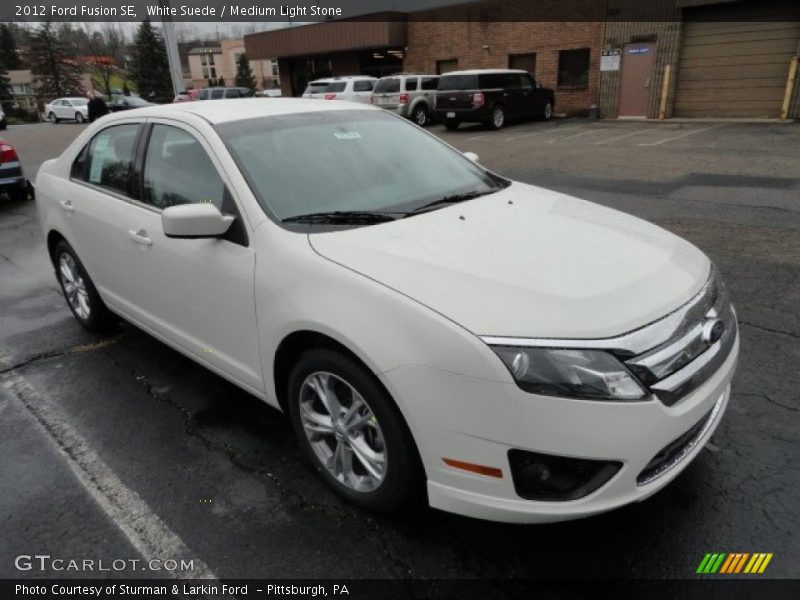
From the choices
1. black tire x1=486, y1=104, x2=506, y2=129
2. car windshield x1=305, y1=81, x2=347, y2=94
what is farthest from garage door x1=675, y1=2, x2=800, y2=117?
car windshield x1=305, y1=81, x2=347, y2=94

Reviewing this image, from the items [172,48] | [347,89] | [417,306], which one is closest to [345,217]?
[417,306]

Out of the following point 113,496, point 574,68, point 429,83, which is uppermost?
point 574,68

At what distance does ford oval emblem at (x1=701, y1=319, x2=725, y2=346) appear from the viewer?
221cm

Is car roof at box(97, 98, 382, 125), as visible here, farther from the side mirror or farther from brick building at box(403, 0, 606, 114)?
brick building at box(403, 0, 606, 114)

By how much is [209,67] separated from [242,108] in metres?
101

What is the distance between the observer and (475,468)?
2.02m

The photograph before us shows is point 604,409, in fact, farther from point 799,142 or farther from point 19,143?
point 19,143

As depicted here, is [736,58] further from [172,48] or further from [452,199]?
[172,48]

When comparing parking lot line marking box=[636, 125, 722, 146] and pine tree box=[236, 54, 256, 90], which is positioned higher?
pine tree box=[236, 54, 256, 90]

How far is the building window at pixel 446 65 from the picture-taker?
25688 mm

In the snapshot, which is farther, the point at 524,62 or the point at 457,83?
the point at 524,62

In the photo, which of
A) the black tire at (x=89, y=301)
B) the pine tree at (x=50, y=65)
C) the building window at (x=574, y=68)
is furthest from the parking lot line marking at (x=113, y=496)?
the pine tree at (x=50, y=65)

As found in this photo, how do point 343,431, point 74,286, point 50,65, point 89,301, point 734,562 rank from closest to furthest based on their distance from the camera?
point 734,562
point 343,431
point 89,301
point 74,286
point 50,65

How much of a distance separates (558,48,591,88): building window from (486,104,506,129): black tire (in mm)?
4715
